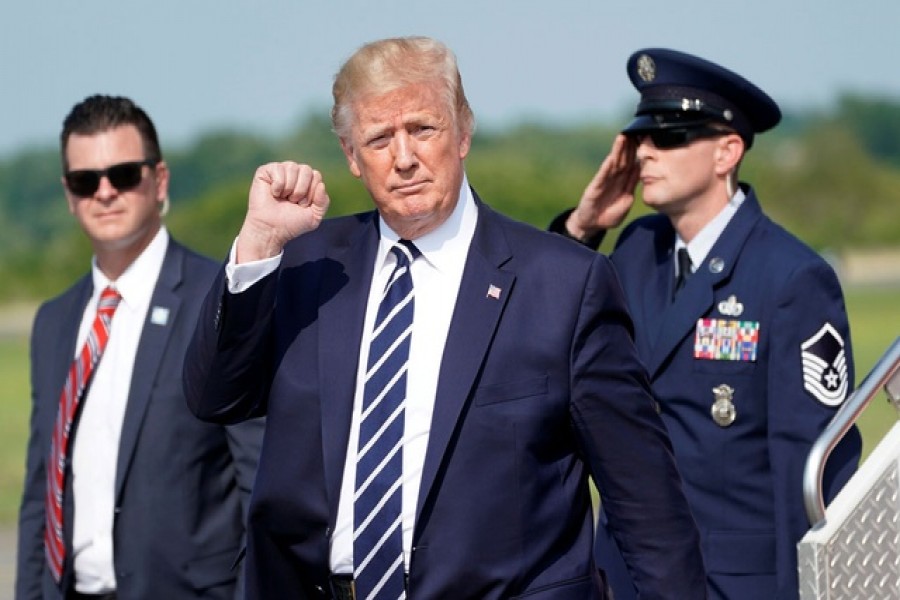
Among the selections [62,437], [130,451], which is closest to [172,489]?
[130,451]

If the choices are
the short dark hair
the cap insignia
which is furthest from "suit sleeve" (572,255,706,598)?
the short dark hair

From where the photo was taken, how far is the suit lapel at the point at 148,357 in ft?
15.8

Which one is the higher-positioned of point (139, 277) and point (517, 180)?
point (139, 277)

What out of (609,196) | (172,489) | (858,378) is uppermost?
(609,196)

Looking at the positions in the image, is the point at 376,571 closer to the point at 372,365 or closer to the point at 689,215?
the point at 372,365

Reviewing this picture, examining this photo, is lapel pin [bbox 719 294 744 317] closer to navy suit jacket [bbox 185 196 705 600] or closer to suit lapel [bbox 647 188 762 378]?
Result: suit lapel [bbox 647 188 762 378]

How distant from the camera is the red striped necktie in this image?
4871mm

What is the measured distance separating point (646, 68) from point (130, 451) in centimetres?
198

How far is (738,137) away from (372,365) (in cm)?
215

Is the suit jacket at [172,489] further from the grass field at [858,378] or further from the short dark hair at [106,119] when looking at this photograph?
the grass field at [858,378]

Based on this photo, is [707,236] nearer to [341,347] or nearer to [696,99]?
[696,99]

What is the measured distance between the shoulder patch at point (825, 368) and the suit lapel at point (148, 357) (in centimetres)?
175

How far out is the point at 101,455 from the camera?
16.0ft

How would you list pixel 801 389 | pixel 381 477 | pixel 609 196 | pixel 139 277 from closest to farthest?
1. pixel 381 477
2. pixel 801 389
3. pixel 139 277
4. pixel 609 196
